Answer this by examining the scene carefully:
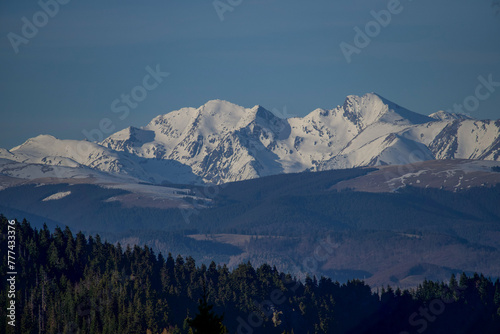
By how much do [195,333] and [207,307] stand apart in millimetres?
3166

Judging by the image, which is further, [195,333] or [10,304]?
[10,304]

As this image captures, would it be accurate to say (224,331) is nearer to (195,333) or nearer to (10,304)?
(195,333)

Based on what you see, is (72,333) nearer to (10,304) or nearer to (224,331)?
(10,304)

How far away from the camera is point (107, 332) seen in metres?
200

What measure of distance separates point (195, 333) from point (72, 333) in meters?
113

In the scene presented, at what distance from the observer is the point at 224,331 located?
92.1m

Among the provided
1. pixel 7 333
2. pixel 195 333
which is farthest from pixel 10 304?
pixel 195 333

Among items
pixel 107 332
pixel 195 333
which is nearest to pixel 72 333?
pixel 107 332

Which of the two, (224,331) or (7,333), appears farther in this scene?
(7,333)

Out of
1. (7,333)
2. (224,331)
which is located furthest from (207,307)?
(7,333)

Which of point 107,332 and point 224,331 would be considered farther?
point 107,332

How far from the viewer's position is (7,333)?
630 ft

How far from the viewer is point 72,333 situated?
19988 centimetres

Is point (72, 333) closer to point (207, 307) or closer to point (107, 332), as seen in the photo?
point (107, 332)
